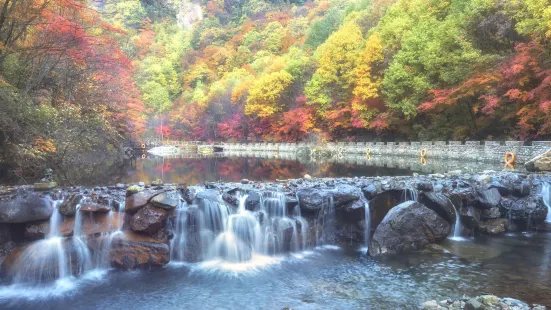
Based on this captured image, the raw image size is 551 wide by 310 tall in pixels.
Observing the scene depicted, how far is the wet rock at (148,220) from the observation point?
871 centimetres

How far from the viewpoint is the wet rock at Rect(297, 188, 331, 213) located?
10195 millimetres

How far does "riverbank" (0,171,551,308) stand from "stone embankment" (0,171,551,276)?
0.08ft

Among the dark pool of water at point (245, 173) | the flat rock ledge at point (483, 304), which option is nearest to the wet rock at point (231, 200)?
the flat rock ledge at point (483, 304)

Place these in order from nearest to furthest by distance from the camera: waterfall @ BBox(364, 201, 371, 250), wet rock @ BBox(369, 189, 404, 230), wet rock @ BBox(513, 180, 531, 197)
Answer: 1. waterfall @ BBox(364, 201, 371, 250)
2. wet rock @ BBox(369, 189, 404, 230)
3. wet rock @ BBox(513, 180, 531, 197)

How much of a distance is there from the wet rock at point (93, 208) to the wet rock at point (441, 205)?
8440mm

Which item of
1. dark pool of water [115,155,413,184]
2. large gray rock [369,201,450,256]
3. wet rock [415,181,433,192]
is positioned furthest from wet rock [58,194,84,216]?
wet rock [415,181,433,192]

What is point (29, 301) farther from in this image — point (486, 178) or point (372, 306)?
point (486, 178)

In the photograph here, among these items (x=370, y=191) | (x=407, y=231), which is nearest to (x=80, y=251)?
(x=370, y=191)

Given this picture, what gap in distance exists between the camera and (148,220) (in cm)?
877

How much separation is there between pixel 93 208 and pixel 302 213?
524cm

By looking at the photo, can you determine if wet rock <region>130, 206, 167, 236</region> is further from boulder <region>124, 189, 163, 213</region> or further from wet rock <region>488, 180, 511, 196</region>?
wet rock <region>488, 180, 511, 196</region>

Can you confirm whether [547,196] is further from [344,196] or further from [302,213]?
[302,213]

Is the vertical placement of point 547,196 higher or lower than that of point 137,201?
lower

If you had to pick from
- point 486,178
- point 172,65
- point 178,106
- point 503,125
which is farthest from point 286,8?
point 486,178
